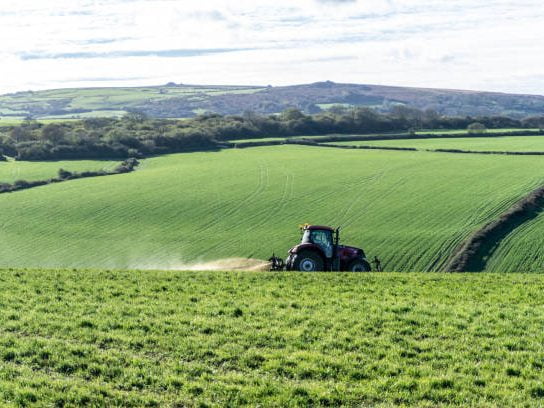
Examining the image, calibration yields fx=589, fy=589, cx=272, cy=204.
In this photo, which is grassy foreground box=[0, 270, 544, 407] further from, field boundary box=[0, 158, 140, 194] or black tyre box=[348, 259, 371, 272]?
field boundary box=[0, 158, 140, 194]

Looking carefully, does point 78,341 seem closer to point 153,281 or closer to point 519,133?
point 153,281

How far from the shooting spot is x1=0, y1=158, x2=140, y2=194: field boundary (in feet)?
232

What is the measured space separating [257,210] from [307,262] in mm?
30998

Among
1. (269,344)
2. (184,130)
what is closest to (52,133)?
(184,130)

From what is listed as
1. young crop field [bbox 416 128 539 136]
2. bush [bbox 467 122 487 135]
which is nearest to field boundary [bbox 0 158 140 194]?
young crop field [bbox 416 128 539 136]

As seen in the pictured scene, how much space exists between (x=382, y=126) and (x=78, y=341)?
111 m

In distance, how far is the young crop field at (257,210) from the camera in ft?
147

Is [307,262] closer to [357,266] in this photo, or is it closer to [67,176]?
[357,266]

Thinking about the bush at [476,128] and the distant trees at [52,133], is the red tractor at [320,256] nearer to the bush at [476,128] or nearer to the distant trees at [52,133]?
the distant trees at [52,133]

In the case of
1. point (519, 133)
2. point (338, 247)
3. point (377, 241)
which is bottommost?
point (377, 241)

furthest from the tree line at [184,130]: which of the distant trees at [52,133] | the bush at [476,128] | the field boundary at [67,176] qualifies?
the field boundary at [67,176]

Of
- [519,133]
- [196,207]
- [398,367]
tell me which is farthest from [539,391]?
[519,133]

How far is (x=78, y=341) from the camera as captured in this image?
13.6 meters

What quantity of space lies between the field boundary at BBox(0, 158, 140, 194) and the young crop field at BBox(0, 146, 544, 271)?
10.9ft
